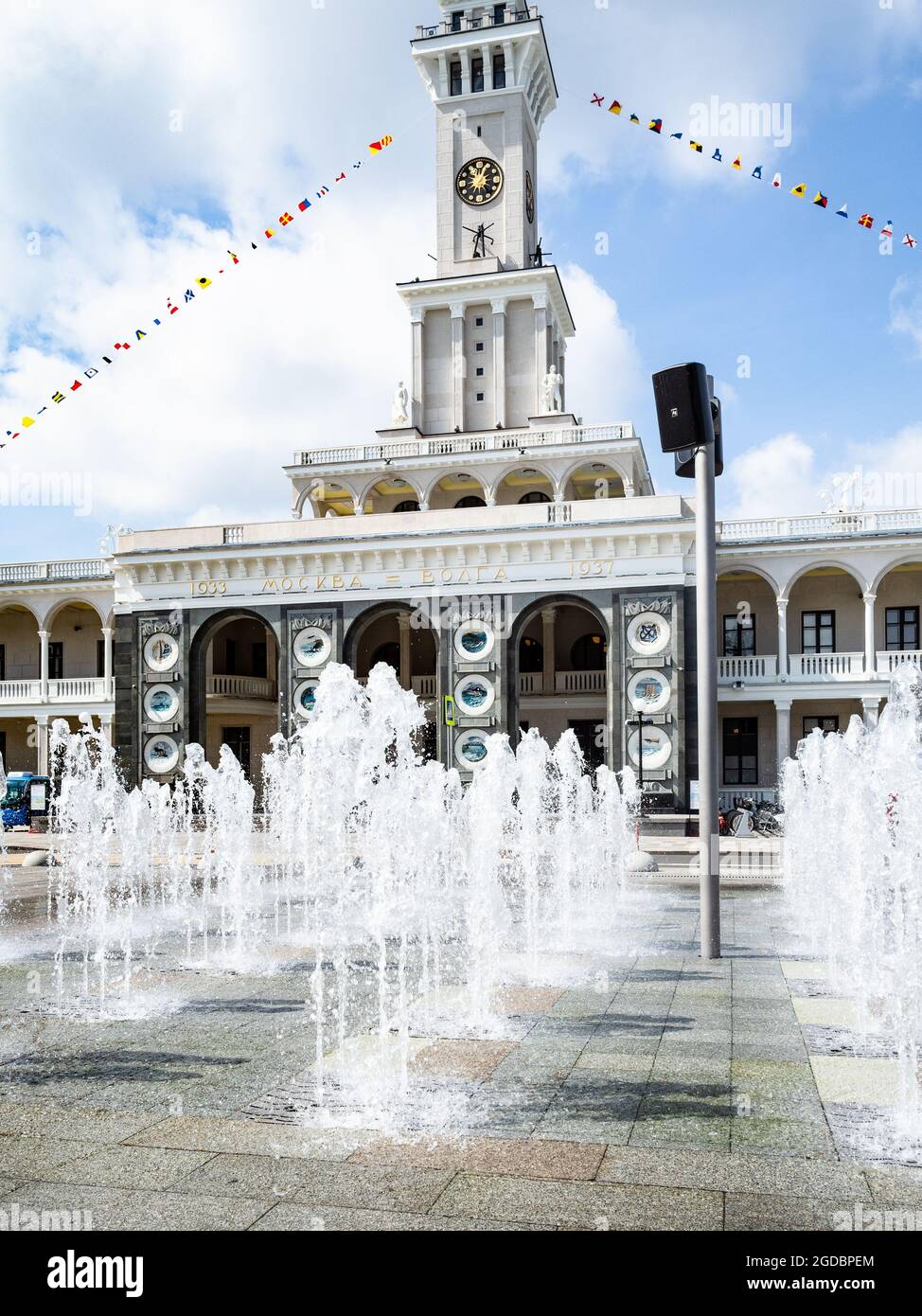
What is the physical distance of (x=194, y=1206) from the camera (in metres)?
5.06

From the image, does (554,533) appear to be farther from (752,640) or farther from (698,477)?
(698,477)

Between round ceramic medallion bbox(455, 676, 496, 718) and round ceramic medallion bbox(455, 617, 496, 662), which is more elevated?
round ceramic medallion bbox(455, 617, 496, 662)

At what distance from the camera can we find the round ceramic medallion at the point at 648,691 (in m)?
31.8

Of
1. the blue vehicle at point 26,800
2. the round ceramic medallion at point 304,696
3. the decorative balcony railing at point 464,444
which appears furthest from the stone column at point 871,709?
the blue vehicle at point 26,800

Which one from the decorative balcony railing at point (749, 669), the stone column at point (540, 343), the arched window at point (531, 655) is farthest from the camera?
the stone column at point (540, 343)

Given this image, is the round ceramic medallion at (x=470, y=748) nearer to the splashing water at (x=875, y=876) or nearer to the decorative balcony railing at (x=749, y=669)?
the decorative balcony railing at (x=749, y=669)

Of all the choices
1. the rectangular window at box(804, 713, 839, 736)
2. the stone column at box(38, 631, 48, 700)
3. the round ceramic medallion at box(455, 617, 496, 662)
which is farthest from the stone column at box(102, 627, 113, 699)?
the rectangular window at box(804, 713, 839, 736)

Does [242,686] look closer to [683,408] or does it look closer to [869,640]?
[869,640]

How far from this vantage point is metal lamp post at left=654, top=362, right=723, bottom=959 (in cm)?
1144

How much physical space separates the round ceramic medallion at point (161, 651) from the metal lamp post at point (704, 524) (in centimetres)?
2668

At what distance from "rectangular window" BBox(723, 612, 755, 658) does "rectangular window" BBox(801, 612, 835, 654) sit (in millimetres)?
1705

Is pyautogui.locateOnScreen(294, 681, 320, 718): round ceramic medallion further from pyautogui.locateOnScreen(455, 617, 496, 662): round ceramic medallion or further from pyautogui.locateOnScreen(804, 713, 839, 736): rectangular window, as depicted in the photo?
pyautogui.locateOnScreen(804, 713, 839, 736): rectangular window

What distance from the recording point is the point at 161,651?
36156 mm

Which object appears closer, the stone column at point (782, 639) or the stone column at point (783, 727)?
the stone column at point (783, 727)
